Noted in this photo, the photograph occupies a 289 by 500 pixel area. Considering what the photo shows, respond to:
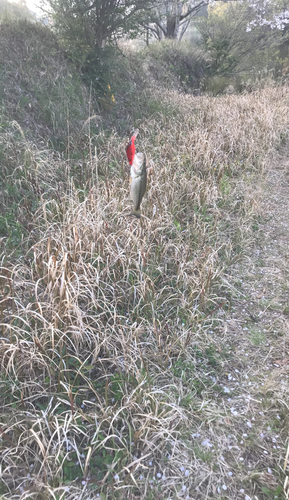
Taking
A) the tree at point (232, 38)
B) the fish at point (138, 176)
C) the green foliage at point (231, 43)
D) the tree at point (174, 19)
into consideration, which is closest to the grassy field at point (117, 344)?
the fish at point (138, 176)

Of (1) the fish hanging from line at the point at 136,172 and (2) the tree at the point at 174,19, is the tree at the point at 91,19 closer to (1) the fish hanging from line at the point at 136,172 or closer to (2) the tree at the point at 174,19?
(1) the fish hanging from line at the point at 136,172

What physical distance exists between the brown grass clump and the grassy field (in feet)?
0.03

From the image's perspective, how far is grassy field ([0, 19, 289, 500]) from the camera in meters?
1.46

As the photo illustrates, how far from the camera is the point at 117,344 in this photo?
202 centimetres

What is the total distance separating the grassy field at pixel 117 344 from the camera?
1.46 m

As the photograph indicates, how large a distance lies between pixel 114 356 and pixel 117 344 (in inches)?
4.7

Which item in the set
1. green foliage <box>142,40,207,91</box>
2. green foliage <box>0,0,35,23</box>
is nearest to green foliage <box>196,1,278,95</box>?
green foliage <box>142,40,207,91</box>

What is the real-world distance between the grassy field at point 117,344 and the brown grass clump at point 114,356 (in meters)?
0.01

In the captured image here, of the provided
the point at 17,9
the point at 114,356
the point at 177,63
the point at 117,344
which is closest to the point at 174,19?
the point at 177,63

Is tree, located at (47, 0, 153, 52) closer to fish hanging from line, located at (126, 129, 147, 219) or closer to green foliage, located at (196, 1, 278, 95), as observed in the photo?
fish hanging from line, located at (126, 129, 147, 219)

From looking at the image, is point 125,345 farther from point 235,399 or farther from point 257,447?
point 257,447

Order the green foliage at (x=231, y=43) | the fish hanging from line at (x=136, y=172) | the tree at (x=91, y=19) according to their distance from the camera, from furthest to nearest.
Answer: the green foliage at (x=231, y=43) → the tree at (x=91, y=19) → the fish hanging from line at (x=136, y=172)

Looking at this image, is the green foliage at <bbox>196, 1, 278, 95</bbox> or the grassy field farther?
the green foliage at <bbox>196, 1, 278, 95</bbox>

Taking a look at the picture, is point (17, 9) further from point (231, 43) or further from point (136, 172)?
point (136, 172)
